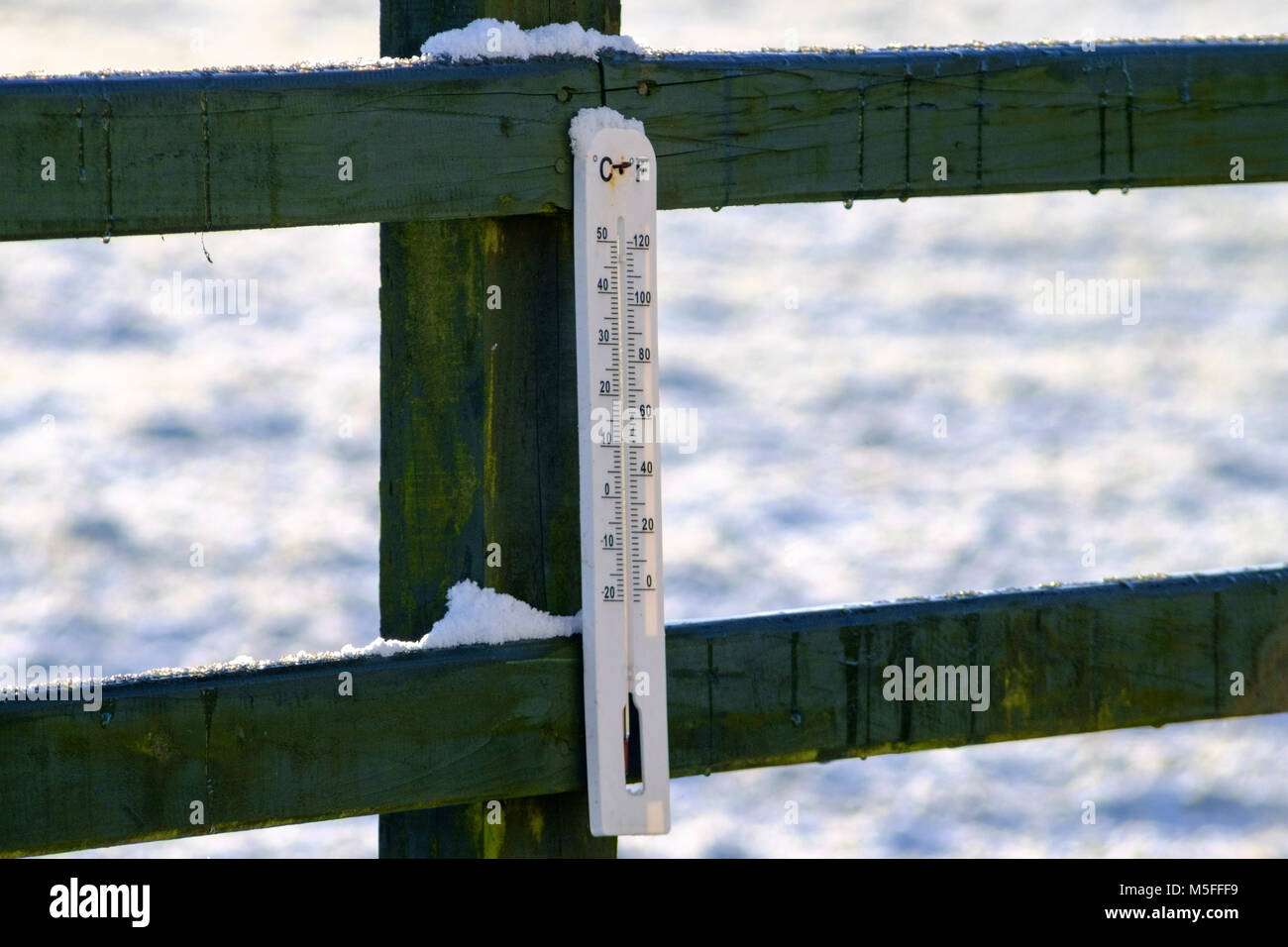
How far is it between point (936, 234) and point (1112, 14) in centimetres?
168

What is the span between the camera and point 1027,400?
21.5 feet

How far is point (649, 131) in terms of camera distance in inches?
84.0

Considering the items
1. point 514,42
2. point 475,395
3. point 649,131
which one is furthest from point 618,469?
point 514,42

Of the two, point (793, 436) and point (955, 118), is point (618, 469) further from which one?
point (793, 436)

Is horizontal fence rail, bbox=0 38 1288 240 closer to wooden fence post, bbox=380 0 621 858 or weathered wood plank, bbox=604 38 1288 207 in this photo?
weathered wood plank, bbox=604 38 1288 207

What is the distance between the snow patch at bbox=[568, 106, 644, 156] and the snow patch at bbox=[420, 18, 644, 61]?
0.08 metres

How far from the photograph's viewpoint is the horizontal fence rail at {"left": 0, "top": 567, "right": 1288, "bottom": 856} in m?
1.98

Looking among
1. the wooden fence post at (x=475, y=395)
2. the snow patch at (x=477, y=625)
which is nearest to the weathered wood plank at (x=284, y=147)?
the wooden fence post at (x=475, y=395)

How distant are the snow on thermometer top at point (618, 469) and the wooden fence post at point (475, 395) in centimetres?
8

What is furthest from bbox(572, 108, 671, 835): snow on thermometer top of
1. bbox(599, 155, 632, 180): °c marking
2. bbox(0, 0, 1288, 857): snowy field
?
bbox(0, 0, 1288, 857): snowy field

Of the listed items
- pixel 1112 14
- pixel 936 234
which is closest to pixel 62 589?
pixel 936 234

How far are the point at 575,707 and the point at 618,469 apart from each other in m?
0.31

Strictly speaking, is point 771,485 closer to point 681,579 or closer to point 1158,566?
point 681,579

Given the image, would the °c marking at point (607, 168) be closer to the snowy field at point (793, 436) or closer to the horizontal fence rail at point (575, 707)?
the horizontal fence rail at point (575, 707)
